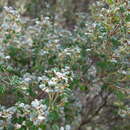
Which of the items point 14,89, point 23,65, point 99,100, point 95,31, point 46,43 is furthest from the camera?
point 99,100

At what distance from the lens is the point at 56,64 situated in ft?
10.0

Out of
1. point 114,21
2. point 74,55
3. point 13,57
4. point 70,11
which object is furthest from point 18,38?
point 70,11

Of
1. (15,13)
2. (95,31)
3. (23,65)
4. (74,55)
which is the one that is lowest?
(23,65)

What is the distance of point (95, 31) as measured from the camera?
2977 millimetres

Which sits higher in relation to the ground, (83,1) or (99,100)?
(83,1)

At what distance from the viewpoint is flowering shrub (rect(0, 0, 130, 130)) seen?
2.38 meters

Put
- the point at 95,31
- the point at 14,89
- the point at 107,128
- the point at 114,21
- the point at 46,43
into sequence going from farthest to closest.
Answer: the point at 107,128, the point at 46,43, the point at 95,31, the point at 114,21, the point at 14,89

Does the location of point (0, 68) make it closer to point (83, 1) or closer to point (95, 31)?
point (95, 31)

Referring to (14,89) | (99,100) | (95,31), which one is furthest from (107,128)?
(14,89)

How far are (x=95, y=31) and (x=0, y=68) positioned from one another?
968 millimetres

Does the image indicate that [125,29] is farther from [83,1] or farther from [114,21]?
[83,1]

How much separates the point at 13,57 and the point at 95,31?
3.24 ft

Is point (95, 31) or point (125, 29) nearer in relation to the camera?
point (125, 29)

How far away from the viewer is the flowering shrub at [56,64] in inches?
93.5
